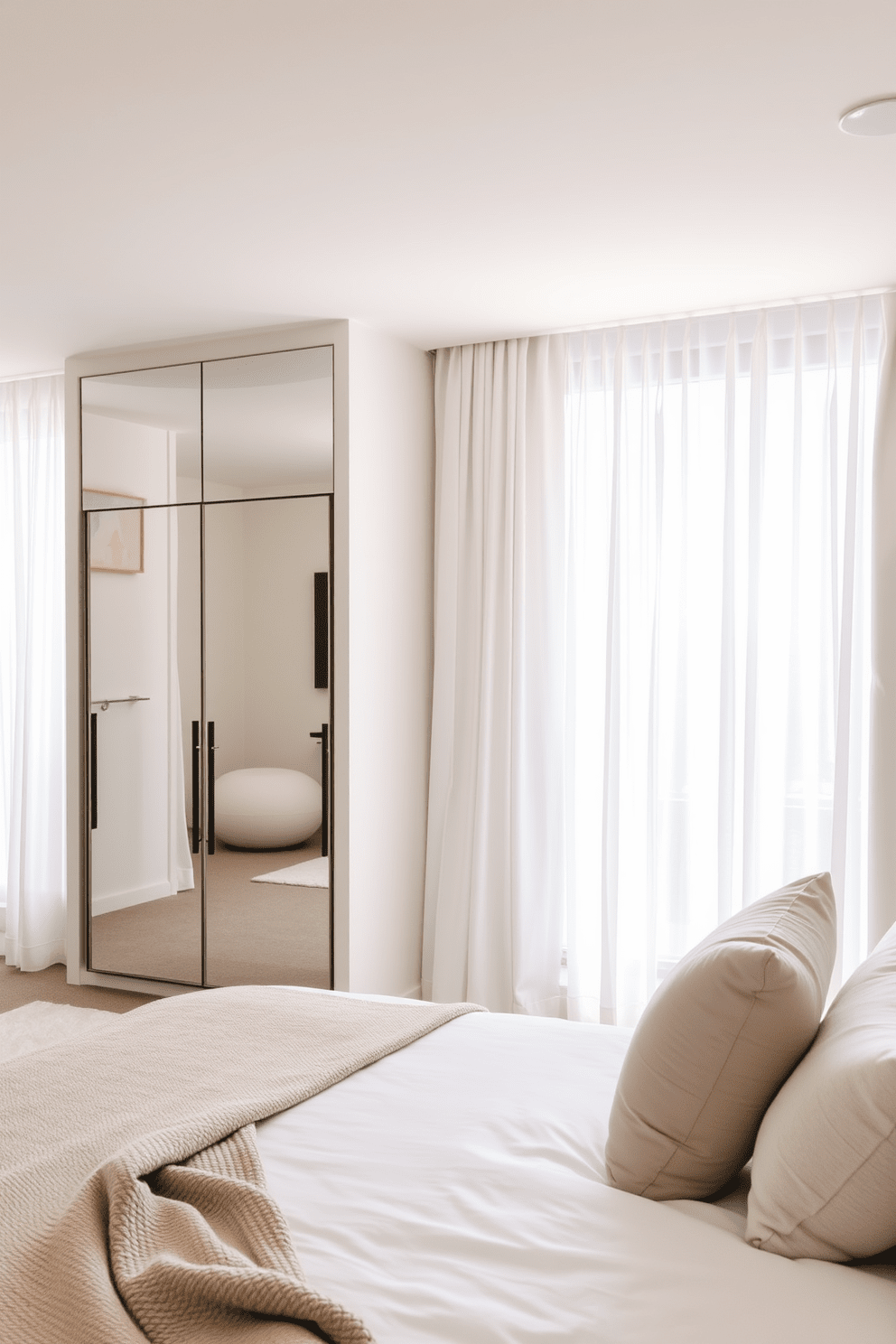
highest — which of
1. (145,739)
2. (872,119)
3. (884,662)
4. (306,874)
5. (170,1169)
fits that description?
(872,119)

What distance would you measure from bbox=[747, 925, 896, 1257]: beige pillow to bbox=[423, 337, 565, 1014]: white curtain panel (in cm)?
296

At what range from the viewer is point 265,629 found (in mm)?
4500

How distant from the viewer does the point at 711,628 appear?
4.32 metres

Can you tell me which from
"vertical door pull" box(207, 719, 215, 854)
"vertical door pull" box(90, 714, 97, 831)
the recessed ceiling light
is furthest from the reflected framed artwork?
the recessed ceiling light

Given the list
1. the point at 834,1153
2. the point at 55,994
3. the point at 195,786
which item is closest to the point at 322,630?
the point at 195,786

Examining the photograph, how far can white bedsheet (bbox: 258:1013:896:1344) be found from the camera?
1.35 meters

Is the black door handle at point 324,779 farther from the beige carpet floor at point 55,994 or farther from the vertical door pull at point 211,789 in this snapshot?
the beige carpet floor at point 55,994

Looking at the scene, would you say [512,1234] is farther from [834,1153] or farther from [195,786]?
[195,786]

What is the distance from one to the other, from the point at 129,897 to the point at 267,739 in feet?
3.19

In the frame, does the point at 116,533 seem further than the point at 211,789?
Yes

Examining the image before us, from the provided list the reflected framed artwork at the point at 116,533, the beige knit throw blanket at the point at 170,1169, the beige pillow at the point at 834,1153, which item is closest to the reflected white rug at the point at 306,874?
the reflected framed artwork at the point at 116,533

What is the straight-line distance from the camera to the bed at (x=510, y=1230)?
135 centimetres

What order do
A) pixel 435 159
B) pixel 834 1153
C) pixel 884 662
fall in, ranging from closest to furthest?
pixel 834 1153 → pixel 435 159 → pixel 884 662

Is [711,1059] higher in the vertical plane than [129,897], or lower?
higher
